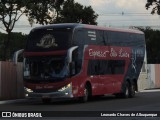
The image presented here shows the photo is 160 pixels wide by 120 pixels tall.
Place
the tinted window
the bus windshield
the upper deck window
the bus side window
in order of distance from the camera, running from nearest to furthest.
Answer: the upper deck window, the bus windshield, the bus side window, the tinted window

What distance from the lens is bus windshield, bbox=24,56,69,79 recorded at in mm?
26797

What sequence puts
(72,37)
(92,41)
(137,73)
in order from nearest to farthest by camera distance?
(72,37) → (92,41) → (137,73)

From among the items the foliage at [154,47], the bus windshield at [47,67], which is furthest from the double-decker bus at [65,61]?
the foliage at [154,47]

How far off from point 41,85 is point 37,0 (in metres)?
14.8

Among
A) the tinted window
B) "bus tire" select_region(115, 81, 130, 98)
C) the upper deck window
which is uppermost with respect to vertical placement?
the upper deck window

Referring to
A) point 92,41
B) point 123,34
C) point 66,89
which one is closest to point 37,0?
point 123,34

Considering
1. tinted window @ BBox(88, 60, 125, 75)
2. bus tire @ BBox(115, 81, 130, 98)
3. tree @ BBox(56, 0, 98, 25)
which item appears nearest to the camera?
tinted window @ BBox(88, 60, 125, 75)

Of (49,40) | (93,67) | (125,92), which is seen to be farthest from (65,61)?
(125,92)

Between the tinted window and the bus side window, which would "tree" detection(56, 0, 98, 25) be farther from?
the bus side window

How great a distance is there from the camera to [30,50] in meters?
27.5

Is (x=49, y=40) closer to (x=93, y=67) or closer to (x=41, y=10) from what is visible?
(x=93, y=67)

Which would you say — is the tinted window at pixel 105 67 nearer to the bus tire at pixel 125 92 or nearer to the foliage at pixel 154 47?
the bus tire at pixel 125 92

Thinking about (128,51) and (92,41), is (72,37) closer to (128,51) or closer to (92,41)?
(92,41)

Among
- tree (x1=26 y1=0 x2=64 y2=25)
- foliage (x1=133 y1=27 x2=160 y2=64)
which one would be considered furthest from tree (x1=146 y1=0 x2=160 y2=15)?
foliage (x1=133 y1=27 x2=160 y2=64)
